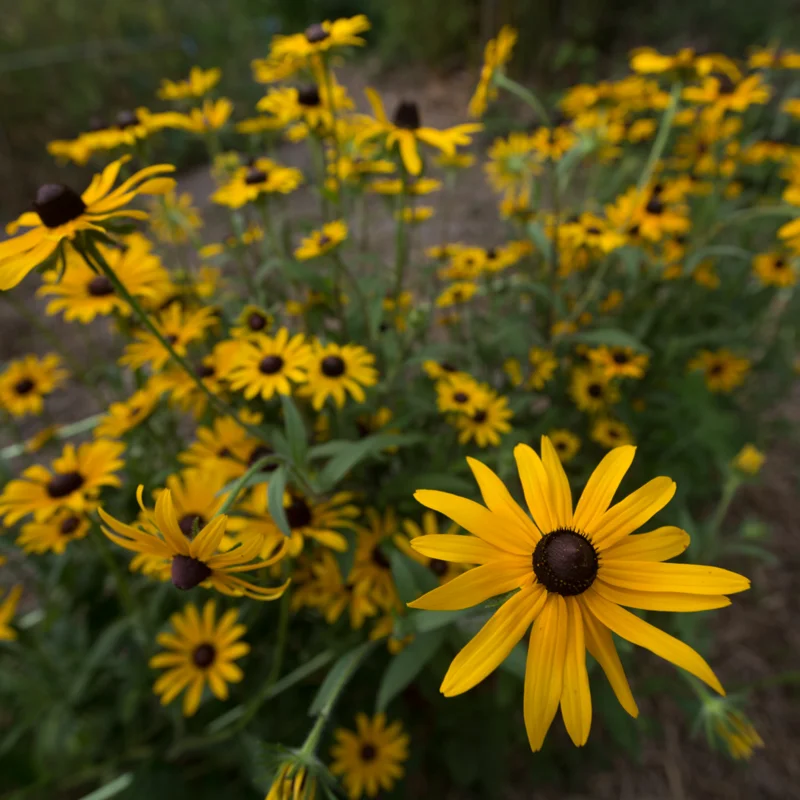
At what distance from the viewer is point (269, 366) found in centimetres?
125

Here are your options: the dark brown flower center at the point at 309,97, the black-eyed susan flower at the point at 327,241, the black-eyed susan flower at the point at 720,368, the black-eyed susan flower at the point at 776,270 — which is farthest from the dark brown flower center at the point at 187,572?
the black-eyed susan flower at the point at 776,270

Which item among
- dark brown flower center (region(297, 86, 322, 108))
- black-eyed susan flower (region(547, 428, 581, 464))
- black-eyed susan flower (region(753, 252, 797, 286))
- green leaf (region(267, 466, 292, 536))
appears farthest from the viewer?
black-eyed susan flower (region(753, 252, 797, 286))

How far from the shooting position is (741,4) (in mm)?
5148

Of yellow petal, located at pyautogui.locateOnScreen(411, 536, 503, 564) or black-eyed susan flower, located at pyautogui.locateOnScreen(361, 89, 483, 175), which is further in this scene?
black-eyed susan flower, located at pyautogui.locateOnScreen(361, 89, 483, 175)

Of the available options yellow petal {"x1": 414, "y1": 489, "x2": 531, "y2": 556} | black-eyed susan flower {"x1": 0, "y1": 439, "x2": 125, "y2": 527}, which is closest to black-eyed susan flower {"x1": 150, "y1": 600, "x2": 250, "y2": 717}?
black-eyed susan flower {"x1": 0, "y1": 439, "x2": 125, "y2": 527}

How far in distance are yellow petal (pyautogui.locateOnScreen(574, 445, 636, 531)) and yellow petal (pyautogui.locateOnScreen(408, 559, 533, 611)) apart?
0.31 ft

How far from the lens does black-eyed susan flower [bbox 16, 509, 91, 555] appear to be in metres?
1.21

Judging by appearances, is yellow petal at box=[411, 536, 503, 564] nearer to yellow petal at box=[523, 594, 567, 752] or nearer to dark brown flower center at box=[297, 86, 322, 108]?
yellow petal at box=[523, 594, 567, 752]

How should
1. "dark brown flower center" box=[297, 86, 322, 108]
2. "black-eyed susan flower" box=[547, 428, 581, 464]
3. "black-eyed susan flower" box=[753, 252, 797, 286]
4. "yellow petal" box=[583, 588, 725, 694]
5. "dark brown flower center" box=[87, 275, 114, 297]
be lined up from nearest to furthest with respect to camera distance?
"yellow petal" box=[583, 588, 725, 694]
"dark brown flower center" box=[87, 275, 114, 297]
"dark brown flower center" box=[297, 86, 322, 108]
"black-eyed susan flower" box=[547, 428, 581, 464]
"black-eyed susan flower" box=[753, 252, 797, 286]

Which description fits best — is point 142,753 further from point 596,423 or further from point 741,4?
point 741,4

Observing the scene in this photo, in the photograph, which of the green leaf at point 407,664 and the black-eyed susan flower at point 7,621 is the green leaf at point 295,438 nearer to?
the green leaf at point 407,664

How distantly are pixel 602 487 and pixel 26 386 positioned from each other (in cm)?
167

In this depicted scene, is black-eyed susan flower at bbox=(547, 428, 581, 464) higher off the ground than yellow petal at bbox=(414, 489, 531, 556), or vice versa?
yellow petal at bbox=(414, 489, 531, 556)

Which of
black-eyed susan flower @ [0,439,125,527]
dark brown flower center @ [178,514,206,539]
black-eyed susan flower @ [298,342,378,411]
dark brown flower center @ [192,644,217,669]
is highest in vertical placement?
black-eyed susan flower @ [298,342,378,411]
